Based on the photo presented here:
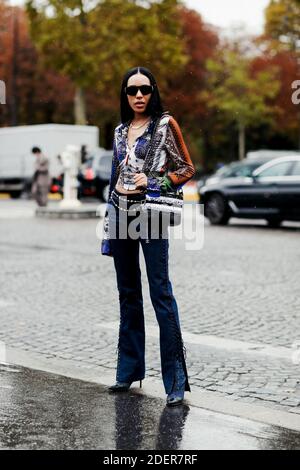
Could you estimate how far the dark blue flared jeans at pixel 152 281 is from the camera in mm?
4957

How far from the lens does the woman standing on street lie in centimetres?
495

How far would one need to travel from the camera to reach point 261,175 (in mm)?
19375

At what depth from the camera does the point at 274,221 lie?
64.6ft

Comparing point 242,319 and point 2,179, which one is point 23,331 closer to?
point 242,319

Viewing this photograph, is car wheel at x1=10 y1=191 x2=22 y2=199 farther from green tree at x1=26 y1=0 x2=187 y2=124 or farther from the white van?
green tree at x1=26 y1=0 x2=187 y2=124

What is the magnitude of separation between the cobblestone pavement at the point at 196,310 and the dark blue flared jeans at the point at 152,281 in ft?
1.40

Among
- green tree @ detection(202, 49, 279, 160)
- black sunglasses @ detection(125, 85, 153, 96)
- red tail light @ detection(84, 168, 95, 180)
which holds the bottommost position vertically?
red tail light @ detection(84, 168, 95, 180)

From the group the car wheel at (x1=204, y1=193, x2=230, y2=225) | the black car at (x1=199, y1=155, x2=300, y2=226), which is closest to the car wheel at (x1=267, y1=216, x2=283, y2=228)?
the black car at (x1=199, y1=155, x2=300, y2=226)

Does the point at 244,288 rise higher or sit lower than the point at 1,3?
lower

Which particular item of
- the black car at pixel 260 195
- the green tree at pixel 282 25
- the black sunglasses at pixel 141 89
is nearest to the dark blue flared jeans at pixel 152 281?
the black sunglasses at pixel 141 89

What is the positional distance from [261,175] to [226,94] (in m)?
30.6

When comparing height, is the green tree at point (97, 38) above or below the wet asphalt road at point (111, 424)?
above

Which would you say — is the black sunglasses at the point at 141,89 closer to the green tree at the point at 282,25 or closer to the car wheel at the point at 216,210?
the car wheel at the point at 216,210

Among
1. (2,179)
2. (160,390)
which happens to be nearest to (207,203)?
(160,390)
